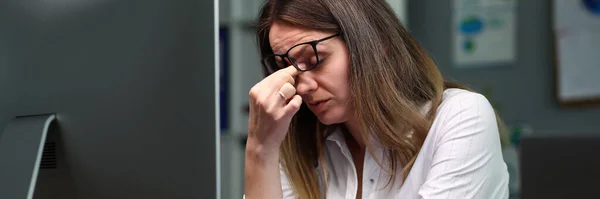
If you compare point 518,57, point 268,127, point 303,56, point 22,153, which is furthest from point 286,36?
point 518,57

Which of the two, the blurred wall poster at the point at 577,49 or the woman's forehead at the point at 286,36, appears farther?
the blurred wall poster at the point at 577,49

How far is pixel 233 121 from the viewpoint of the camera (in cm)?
268

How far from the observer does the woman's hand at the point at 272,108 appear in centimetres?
112

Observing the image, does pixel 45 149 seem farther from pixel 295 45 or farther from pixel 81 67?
pixel 295 45

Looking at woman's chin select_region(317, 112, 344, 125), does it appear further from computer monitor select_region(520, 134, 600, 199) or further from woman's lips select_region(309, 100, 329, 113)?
computer monitor select_region(520, 134, 600, 199)

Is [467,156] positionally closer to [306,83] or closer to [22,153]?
[306,83]

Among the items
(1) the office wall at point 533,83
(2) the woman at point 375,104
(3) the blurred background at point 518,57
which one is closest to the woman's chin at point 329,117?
(2) the woman at point 375,104

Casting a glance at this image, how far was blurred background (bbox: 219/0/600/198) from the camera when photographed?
1981 millimetres

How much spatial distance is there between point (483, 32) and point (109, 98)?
1.60 meters

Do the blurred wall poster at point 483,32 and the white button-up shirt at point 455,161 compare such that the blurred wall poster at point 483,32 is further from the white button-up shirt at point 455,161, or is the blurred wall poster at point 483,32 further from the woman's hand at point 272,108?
the woman's hand at point 272,108

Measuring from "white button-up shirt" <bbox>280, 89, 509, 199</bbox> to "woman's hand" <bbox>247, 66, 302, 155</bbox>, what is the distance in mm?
230

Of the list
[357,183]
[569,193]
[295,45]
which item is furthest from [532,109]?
[569,193]

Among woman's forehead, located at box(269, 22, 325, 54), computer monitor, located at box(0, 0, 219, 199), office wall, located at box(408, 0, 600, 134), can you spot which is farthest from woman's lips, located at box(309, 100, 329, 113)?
office wall, located at box(408, 0, 600, 134)

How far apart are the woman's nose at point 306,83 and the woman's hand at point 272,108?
2 cm
